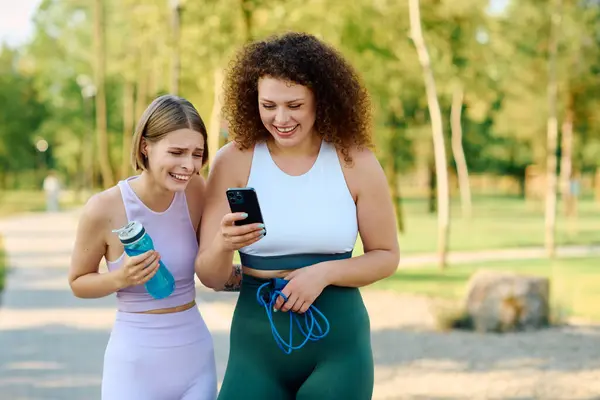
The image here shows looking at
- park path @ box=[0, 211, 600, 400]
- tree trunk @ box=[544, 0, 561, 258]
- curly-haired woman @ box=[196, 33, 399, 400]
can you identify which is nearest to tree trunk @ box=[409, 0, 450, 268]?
tree trunk @ box=[544, 0, 561, 258]

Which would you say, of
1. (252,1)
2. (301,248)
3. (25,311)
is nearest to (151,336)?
(301,248)

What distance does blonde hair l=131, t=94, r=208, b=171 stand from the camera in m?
2.64

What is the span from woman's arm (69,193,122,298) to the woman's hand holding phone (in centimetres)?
43

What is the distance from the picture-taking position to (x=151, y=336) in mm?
2715

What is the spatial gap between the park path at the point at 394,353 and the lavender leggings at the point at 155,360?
3.89 m

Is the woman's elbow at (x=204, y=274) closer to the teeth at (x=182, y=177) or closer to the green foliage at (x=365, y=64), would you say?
the teeth at (x=182, y=177)

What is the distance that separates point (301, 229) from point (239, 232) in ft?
0.73

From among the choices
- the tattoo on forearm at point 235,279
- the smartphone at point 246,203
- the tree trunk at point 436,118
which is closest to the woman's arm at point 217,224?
the tattoo on forearm at point 235,279

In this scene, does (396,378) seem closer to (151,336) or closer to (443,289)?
(151,336)

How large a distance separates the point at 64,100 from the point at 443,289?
4191 cm

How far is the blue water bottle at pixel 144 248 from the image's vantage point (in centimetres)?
246

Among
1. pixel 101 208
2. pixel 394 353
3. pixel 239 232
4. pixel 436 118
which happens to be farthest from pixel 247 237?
pixel 436 118

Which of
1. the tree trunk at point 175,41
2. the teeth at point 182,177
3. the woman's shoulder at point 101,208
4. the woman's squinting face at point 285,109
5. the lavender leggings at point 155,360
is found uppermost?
the tree trunk at point 175,41

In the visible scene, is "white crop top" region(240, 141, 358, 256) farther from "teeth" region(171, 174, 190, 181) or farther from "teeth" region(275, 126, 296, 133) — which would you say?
"teeth" region(171, 174, 190, 181)
